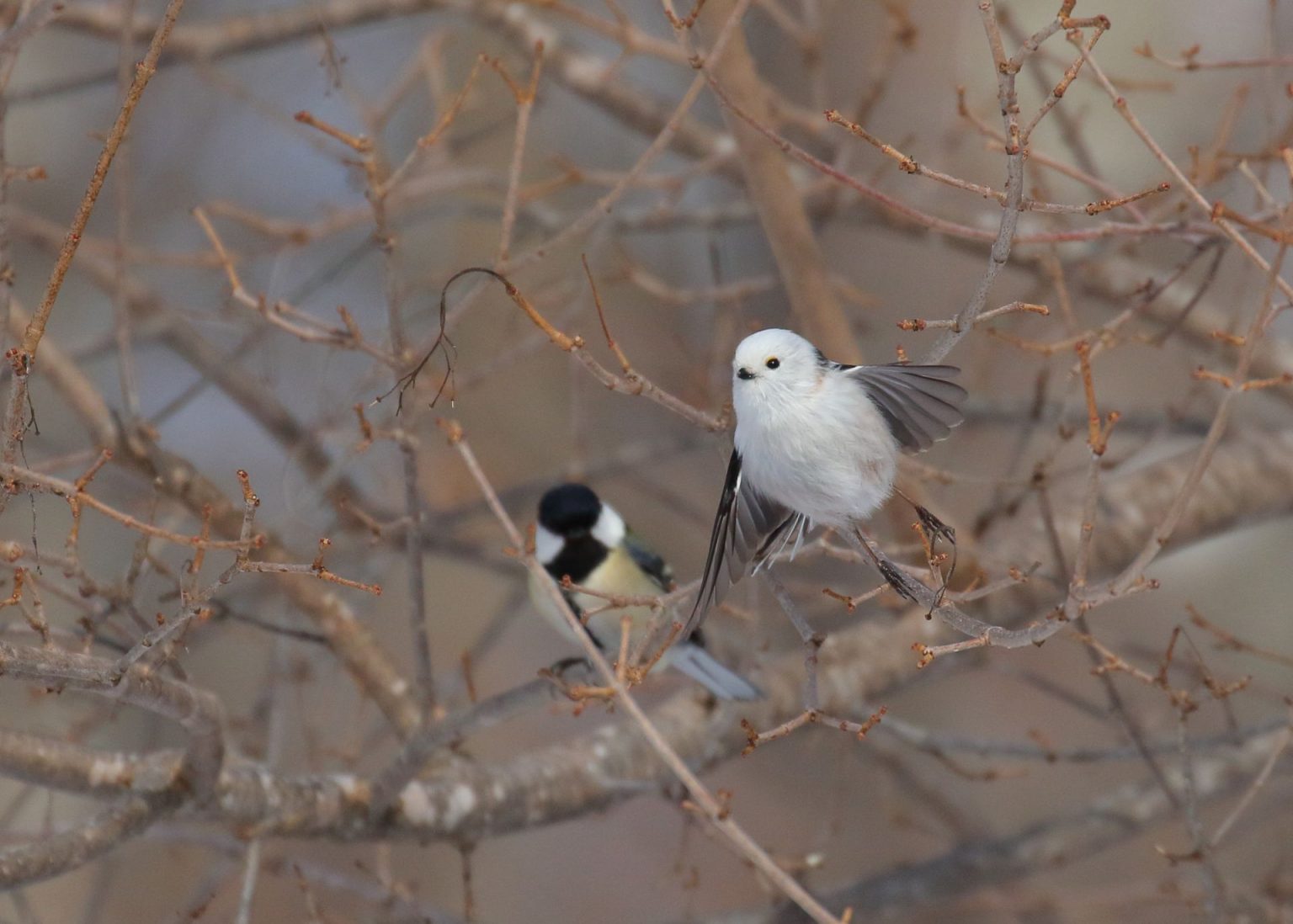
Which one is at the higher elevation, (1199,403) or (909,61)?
(909,61)

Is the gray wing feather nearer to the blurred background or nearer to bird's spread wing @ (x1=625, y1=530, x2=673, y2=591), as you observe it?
the blurred background

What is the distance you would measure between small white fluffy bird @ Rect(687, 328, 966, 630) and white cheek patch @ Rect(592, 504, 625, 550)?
96cm

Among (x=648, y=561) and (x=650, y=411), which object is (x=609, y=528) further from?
(x=650, y=411)

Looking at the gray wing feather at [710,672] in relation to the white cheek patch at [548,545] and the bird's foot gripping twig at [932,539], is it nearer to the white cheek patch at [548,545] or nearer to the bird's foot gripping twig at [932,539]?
the white cheek patch at [548,545]

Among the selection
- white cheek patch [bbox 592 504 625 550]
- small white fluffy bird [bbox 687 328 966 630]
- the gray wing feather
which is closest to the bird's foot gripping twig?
small white fluffy bird [bbox 687 328 966 630]

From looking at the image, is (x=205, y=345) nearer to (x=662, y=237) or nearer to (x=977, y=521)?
(x=977, y=521)

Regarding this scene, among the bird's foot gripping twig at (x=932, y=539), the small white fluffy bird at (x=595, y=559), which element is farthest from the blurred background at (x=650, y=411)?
the small white fluffy bird at (x=595, y=559)

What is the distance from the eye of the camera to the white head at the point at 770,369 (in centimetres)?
99

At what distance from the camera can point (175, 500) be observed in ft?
5.55

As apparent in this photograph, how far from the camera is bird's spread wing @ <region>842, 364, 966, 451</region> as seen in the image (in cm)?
96

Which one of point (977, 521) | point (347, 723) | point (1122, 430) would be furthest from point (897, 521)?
point (347, 723)

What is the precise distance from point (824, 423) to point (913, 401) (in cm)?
8

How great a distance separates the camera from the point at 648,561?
2.08 m

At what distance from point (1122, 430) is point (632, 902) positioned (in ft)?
6.38
